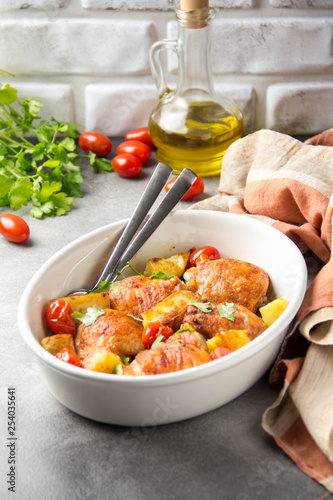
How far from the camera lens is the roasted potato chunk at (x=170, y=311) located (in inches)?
41.6

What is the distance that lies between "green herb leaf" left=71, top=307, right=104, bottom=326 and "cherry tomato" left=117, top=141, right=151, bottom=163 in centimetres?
82

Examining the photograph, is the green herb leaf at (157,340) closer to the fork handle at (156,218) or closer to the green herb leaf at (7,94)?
the fork handle at (156,218)

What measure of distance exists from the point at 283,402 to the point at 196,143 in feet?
2.84

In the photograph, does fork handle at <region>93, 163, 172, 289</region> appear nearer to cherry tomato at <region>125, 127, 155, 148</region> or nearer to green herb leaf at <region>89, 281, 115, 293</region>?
green herb leaf at <region>89, 281, 115, 293</region>

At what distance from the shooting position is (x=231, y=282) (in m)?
1.12

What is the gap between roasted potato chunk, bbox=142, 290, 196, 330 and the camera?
1.06 m

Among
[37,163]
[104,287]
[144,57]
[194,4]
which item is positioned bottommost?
[37,163]

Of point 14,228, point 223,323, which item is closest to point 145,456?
point 223,323

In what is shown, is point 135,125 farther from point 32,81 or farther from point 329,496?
point 329,496

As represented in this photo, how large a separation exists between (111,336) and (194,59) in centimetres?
91

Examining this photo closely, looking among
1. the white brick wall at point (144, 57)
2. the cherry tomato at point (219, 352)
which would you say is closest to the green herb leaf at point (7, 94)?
the white brick wall at point (144, 57)

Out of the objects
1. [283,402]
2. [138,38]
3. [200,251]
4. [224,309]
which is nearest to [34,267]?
[200,251]

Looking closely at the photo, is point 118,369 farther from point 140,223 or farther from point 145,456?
point 140,223

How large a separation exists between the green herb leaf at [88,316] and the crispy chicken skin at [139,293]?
0.06 m
